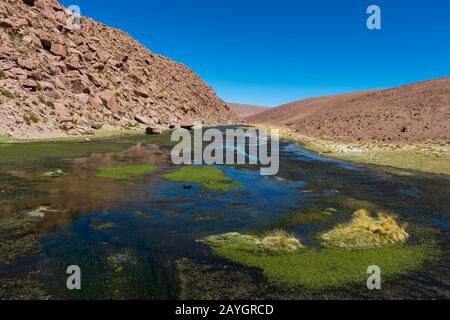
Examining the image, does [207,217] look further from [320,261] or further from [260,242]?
[320,261]

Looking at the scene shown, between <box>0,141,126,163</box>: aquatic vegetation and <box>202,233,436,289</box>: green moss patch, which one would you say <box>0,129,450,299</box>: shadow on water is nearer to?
<box>202,233,436,289</box>: green moss patch

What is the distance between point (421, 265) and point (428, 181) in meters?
17.4

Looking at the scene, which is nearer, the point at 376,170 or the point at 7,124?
the point at 376,170

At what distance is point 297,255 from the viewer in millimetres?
12344

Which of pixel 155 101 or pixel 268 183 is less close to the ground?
pixel 155 101

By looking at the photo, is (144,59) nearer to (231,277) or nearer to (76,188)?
(76,188)

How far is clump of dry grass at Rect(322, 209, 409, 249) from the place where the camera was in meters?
13.4

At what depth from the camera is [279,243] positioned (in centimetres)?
1298

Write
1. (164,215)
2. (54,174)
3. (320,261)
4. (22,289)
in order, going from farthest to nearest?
(54,174) < (164,215) < (320,261) < (22,289)

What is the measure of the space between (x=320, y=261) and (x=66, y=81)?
62.9 metres

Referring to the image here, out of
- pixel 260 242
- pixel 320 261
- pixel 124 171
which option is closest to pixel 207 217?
pixel 260 242

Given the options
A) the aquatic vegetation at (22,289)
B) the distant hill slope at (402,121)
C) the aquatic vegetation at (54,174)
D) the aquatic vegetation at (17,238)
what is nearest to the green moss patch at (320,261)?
the aquatic vegetation at (22,289)

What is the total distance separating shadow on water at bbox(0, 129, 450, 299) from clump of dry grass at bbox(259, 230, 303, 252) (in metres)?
0.75

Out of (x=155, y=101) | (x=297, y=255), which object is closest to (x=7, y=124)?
(x=297, y=255)
